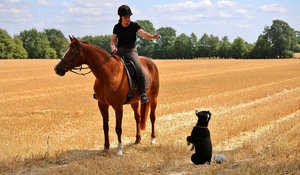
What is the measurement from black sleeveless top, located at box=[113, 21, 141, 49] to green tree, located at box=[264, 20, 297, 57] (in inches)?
3302

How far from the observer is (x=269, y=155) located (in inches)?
350

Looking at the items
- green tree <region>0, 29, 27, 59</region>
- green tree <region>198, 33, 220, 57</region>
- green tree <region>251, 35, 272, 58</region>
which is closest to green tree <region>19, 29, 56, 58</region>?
green tree <region>0, 29, 27, 59</region>

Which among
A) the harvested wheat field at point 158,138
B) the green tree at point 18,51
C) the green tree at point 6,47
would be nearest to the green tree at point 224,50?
the green tree at point 18,51

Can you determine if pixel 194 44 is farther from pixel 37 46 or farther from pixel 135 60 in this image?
pixel 135 60

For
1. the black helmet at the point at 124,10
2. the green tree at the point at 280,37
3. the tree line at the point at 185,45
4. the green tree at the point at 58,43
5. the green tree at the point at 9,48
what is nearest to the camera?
the black helmet at the point at 124,10

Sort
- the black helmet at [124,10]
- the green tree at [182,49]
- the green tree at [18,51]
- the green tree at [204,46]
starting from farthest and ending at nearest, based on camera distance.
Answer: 1. the green tree at [204,46]
2. the green tree at [182,49]
3. the green tree at [18,51]
4. the black helmet at [124,10]

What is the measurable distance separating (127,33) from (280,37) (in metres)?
88.8

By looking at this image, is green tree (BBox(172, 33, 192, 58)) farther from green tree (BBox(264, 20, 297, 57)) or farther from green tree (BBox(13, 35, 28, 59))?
green tree (BBox(13, 35, 28, 59))

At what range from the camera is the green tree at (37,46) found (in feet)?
305

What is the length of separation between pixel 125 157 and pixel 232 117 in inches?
258

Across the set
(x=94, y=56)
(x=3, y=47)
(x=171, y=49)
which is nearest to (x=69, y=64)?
(x=94, y=56)

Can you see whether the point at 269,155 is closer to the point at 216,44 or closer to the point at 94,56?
the point at 94,56

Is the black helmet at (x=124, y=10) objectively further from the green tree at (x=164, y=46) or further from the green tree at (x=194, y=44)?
the green tree at (x=164, y=46)

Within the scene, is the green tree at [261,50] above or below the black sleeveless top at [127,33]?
below
